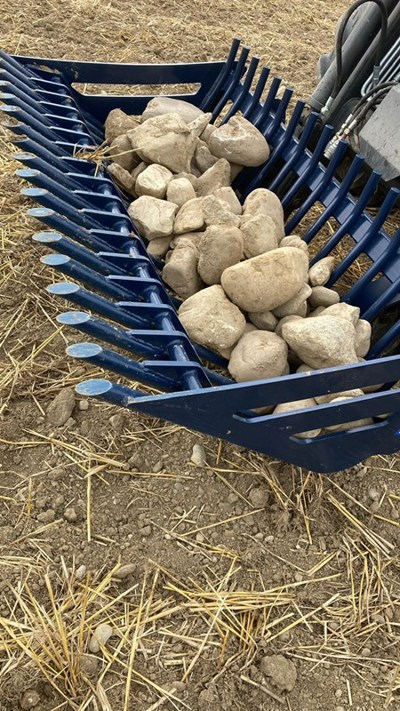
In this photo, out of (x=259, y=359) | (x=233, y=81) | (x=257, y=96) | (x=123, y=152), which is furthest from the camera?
(x=233, y=81)

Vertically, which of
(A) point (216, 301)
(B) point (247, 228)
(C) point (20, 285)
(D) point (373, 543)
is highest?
(B) point (247, 228)

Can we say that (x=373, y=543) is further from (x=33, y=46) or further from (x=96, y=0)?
(x=96, y=0)

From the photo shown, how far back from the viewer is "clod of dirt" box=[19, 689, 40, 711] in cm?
120

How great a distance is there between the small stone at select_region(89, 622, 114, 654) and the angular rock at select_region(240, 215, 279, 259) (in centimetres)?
110

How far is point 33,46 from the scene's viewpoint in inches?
137

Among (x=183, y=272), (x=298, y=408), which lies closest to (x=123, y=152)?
(x=183, y=272)

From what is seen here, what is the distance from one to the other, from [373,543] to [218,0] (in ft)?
15.7

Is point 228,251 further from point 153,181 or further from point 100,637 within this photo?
point 100,637

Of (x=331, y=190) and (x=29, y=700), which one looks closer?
(x=29, y=700)

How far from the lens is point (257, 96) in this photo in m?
2.43

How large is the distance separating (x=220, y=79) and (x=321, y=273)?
1252 mm

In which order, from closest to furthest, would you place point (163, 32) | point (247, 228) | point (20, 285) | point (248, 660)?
point (248, 660) → point (247, 228) → point (20, 285) → point (163, 32)

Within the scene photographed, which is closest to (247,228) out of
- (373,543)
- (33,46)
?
(373,543)

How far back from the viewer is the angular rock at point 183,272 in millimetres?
1842
